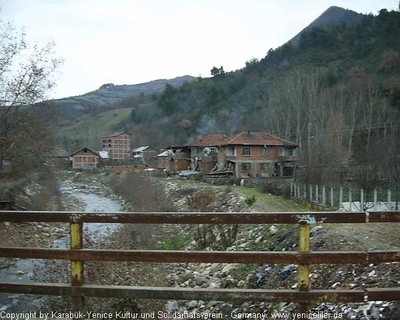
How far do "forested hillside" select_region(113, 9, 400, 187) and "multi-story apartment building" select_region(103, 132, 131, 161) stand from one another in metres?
3.50

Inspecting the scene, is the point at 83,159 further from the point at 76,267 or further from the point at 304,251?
the point at 304,251

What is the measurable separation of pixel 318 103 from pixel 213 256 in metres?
52.1

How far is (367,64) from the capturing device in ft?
221

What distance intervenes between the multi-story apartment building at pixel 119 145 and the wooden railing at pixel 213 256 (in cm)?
9445

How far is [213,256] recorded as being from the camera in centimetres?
363

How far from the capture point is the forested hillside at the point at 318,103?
3152 cm

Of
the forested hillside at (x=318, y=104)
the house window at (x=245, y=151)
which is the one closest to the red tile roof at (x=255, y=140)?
the house window at (x=245, y=151)

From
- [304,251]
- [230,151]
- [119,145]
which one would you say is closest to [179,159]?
[230,151]

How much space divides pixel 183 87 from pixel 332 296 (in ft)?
312

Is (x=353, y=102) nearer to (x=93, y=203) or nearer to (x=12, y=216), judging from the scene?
(x=93, y=203)

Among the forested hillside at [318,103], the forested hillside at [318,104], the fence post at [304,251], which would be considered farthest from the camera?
the forested hillside at [318,103]

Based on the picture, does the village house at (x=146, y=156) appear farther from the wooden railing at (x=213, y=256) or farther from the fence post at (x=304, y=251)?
the fence post at (x=304, y=251)

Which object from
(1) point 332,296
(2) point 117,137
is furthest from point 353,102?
Answer: (2) point 117,137

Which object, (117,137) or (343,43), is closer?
(343,43)
